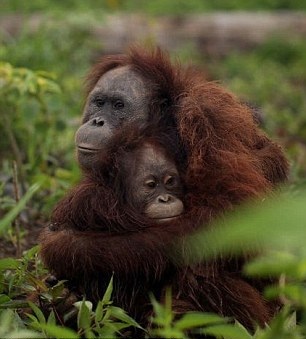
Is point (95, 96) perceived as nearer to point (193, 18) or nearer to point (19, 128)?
point (19, 128)

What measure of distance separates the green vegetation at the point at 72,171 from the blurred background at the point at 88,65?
0.01m

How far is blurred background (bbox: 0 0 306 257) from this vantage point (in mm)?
4691

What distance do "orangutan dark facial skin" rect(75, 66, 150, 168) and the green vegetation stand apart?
40 centimetres

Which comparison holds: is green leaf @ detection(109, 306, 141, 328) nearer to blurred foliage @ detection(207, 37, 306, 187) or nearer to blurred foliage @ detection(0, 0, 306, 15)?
blurred foliage @ detection(207, 37, 306, 187)

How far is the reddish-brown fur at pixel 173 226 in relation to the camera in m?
3.04

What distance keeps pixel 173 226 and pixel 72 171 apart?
187 cm

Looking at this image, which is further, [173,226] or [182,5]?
[182,5]

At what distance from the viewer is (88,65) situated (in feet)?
26.8

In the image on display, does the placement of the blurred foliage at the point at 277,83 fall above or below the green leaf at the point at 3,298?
below

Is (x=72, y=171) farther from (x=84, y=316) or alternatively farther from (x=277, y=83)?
(x=277, y=83)

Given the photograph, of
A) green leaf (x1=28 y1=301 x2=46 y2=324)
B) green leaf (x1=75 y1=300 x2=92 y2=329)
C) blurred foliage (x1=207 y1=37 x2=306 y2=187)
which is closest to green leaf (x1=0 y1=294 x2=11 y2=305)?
green leaf (x1=28 y1=301 x2=46 y2=324)

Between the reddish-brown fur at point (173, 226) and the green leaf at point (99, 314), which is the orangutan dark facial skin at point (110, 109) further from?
the green leaf at point (99, 314)

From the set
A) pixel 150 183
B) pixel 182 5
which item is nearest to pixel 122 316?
pixel 150 183

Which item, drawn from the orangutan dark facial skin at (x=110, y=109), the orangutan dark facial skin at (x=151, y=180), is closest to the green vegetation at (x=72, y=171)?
the orangutan dark facial skin at (x=151, y=180)
